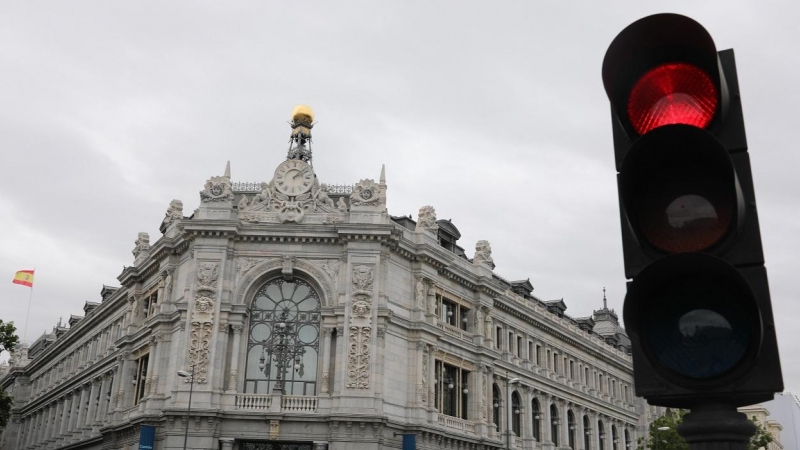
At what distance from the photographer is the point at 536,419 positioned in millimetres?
56844

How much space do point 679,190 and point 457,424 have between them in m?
42.6

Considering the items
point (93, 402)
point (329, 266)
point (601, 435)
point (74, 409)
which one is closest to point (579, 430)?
point (601, 435)

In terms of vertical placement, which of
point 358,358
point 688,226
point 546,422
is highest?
point 358,358

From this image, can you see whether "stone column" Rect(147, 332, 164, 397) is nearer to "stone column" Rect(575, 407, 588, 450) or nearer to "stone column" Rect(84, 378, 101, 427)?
"stone column" Rect(84, 378, 101, 427)

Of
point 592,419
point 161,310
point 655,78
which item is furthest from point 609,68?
point 592,419

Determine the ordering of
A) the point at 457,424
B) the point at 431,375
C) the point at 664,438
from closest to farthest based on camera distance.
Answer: the point at 431,375
the point at 457,424
the point at 664,438

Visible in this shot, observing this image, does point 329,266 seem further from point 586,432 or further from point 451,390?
point 586,432

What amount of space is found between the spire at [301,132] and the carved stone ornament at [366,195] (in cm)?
1003

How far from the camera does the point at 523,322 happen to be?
2231 inches

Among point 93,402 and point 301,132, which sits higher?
point 301,132

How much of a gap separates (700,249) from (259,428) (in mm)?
36692

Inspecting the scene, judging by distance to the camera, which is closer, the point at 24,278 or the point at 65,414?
the point at 65,414

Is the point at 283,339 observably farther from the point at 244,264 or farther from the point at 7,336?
the point at 7,336

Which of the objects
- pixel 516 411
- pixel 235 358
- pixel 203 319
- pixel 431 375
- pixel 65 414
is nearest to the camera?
pixel 235 358
